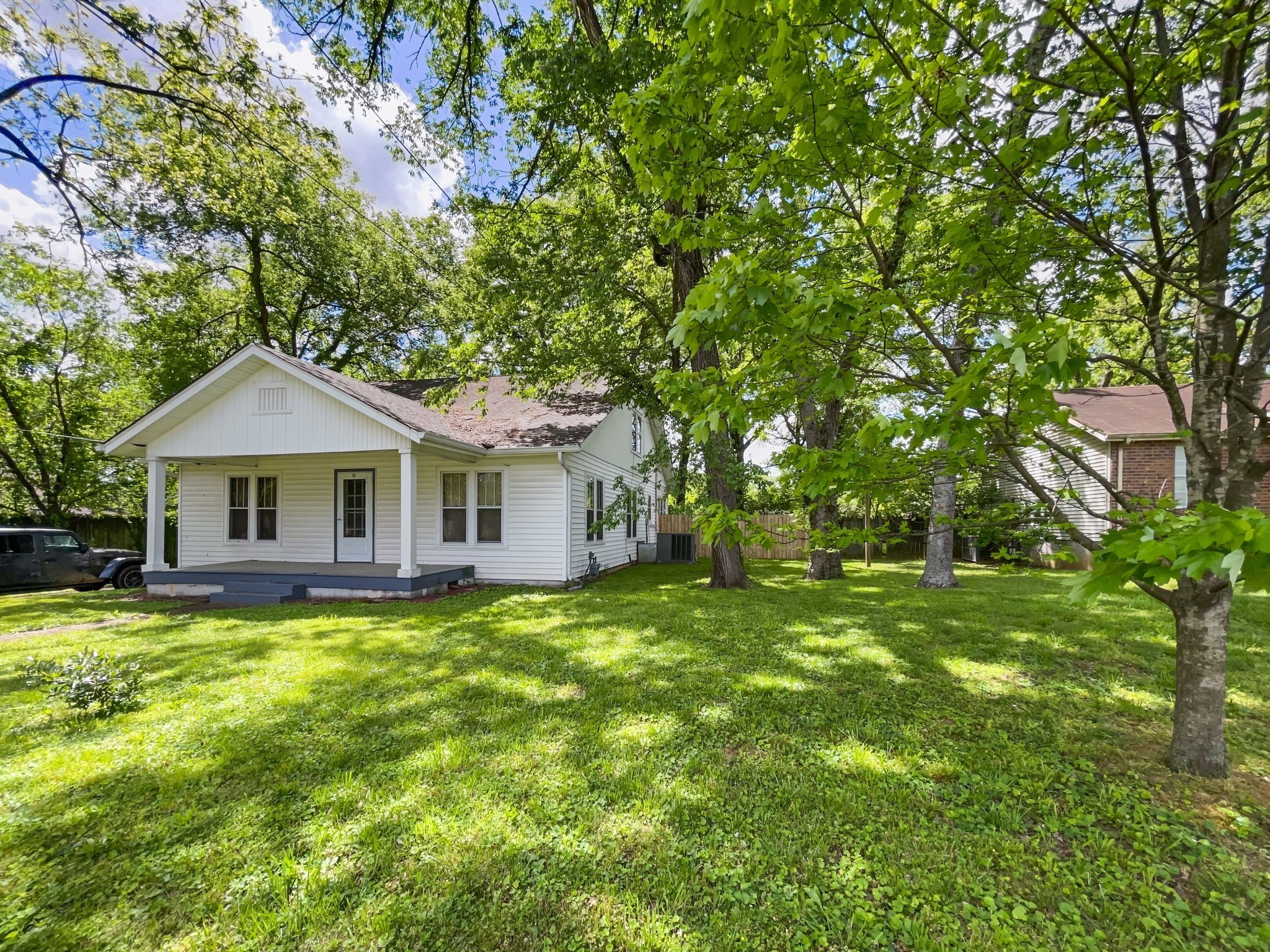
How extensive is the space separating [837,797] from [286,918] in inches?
103

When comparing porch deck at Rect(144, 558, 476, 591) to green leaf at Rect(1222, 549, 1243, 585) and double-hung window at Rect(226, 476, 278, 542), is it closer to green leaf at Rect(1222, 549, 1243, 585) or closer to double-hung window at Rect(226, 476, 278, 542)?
double-hung window at Rect(226, 476, 278, 542)

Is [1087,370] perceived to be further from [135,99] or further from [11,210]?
[11,210]

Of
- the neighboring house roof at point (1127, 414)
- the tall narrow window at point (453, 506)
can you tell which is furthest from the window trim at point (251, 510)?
the neighboring house roof at point (1127, 414)

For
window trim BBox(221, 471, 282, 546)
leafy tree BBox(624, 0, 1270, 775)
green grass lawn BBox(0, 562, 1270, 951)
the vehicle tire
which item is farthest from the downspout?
the vehicle tire

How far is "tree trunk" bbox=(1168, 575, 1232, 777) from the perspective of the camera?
289cm

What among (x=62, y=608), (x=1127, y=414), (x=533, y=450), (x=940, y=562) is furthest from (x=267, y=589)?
(x=1127, y=414)

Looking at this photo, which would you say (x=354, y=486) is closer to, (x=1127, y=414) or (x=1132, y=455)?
(x=1132, y=455)

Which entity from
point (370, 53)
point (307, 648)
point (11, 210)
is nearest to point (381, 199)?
point (11, 210)

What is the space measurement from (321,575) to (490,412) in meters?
5.50

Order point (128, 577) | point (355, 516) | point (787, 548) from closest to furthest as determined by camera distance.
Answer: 1. point (355, 516)
2. point (128, 577)
3. point (787, 548)

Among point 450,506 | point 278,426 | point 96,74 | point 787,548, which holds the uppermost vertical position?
point 96,74

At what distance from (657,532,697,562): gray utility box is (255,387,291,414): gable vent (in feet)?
37.4

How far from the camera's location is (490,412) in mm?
13445

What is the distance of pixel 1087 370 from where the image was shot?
81.4 inches
